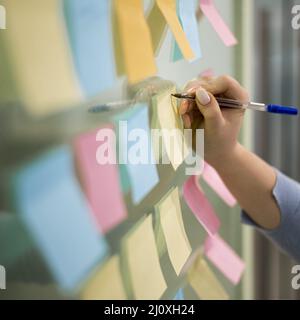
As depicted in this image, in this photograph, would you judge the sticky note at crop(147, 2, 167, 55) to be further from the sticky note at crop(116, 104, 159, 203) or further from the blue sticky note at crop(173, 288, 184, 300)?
the blue sticky note at crop(173, 288, 184, 300)

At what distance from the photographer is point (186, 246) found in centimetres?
48

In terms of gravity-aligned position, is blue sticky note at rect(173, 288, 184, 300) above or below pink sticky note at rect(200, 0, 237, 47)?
below

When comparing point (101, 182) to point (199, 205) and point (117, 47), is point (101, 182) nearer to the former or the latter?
point (117, 47)

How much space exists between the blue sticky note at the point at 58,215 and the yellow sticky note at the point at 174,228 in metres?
0.13

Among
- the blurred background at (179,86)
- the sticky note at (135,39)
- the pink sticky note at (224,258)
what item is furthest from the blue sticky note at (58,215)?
the pink sticky note at (224,258)

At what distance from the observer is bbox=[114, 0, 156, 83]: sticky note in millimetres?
346

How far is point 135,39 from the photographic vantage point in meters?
0.36

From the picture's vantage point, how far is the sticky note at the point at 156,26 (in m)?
0.39

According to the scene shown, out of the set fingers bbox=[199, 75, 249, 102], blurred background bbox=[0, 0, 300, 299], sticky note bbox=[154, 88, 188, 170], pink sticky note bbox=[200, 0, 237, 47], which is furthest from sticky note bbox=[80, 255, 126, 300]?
pink sticky note bbox=[200, 0, 237, 47]

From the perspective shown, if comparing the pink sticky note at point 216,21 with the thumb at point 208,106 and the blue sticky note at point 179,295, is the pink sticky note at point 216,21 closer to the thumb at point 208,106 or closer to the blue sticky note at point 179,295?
the thumb at point 208,106

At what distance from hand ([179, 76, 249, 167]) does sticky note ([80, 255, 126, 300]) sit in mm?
180

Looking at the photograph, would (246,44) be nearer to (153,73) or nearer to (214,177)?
(214,177)

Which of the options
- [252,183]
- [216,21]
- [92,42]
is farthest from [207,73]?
[92,42]
